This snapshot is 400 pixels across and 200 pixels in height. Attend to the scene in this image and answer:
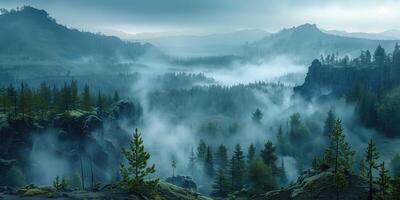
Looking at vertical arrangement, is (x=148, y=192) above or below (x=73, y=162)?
above

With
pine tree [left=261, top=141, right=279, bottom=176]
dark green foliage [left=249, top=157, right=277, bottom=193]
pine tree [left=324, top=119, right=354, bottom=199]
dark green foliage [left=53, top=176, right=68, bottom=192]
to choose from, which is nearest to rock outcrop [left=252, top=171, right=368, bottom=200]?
pine tree [left=324, top=119, right=354, bottom=199]

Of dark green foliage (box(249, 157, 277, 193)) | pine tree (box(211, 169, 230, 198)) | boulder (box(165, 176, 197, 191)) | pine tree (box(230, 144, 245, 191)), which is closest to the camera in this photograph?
dark green foliage (box(249, 157, 277, 193))

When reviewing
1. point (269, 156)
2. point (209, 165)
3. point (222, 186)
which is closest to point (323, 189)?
point (269, 156)

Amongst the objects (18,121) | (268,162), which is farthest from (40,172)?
(268,162)

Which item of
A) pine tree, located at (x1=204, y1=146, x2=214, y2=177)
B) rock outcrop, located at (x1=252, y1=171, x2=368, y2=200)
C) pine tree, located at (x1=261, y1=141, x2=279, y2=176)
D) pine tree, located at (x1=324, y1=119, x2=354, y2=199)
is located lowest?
pine tree, located at (x1=204, y1=146, x2=214, y2=177)

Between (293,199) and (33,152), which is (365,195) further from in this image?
(33,152)

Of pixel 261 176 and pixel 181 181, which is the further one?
pixel 181 181

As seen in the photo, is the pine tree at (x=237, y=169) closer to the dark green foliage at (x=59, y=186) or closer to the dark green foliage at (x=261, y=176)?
the dark green foliage at (x=261, y=176)

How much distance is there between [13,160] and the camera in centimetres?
16538

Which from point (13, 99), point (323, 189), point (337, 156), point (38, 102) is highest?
point (13, 99)

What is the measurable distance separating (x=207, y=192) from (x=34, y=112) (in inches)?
3194

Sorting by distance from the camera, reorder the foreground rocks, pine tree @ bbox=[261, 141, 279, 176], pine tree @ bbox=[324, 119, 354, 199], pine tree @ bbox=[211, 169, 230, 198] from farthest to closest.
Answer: pine tree @ bbox=[261, 141, 279, 176] < pine tree @ bbox=[211, 169, 230, 198] < pine tree @ bbox=[324, 119, 354, 199] < the foreground rocks

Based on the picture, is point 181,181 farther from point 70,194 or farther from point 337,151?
point 70,194

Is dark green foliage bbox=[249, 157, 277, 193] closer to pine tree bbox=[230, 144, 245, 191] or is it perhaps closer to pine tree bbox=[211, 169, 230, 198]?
pine tree bbox=[230, 144, 245, 191]
